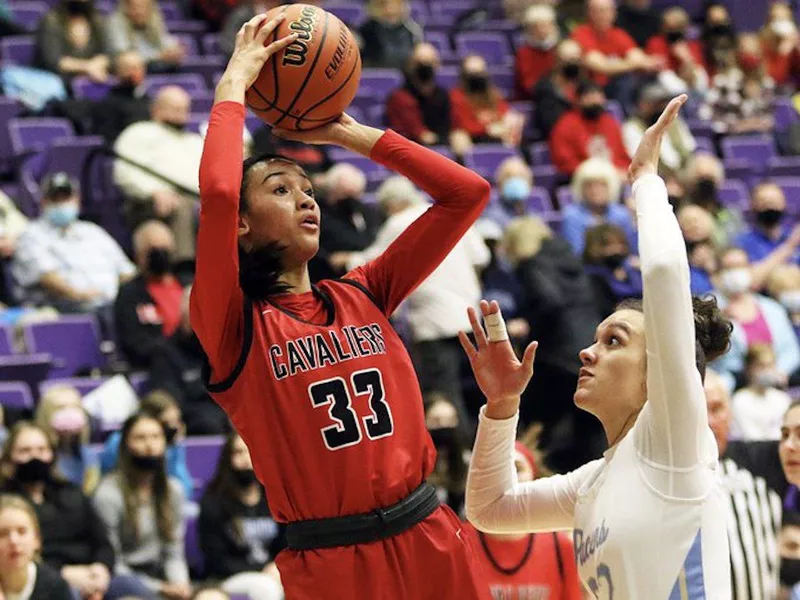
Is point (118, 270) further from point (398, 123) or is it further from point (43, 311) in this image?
point (398, 123)

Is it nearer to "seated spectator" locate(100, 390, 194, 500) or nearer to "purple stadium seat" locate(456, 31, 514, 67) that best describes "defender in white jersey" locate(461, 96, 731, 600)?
"seated spectator" locate(100, 390, 194, 500)

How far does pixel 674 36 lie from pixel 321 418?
914cm

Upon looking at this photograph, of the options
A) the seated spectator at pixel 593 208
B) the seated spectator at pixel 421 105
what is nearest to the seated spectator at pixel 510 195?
the seated spectator at pixel 593 208

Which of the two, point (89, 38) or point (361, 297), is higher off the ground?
point (361, 297)

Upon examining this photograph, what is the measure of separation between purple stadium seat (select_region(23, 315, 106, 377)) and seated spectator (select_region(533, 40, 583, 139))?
4.11m

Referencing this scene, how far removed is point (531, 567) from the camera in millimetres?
4961

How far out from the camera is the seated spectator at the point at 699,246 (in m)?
8.96

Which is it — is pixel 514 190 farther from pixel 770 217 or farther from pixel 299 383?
pixel 299 383

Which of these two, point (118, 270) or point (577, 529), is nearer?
point (577, 529)

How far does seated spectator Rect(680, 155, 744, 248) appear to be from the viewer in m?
10.0

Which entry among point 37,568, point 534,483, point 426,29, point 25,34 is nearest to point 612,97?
point 426,29

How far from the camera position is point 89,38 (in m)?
9.85

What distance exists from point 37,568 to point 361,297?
2.72 m

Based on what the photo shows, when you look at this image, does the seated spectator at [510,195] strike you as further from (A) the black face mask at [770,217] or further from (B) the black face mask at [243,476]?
(B) the black face mask at [243,476]
